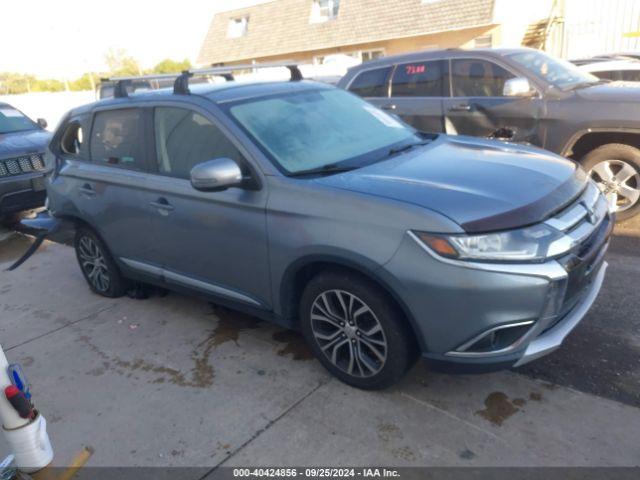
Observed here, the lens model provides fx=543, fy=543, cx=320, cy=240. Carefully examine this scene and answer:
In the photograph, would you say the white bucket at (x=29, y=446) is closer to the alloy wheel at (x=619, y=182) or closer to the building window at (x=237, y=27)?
the alloy wheel at (x=619, y=182)

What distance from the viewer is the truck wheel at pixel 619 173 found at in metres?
5.30

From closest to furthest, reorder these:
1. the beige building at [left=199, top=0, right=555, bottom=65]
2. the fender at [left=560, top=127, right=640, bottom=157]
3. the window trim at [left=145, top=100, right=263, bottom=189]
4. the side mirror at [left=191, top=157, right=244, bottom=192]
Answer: the side mirror at [left=191, top=157, right=244, bottom=192] → the window trim at [left=145, top=100, right=263, bottom=189] → the fender at [left=560, top=127, right=640, bottom=157] → the beige building at [left=199, top=0, right=555, bottom=65]

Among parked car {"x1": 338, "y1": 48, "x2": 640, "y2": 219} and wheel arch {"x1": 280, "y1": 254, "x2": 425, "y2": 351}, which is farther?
parked car {"x1": 338, "y1": 48, "x2": 640, "y2": 219}

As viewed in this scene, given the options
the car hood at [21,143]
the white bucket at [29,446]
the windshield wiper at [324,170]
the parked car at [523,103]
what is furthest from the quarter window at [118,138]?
the parked car at [523,103]

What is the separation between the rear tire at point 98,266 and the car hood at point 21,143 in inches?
122

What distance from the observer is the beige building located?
1975 cm

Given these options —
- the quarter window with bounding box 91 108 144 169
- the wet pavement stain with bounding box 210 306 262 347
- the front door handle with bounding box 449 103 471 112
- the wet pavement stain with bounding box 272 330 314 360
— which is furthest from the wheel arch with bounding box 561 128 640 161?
the quarter window with bounding box 91 108 144 169

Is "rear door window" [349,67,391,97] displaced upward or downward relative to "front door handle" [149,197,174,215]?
upward

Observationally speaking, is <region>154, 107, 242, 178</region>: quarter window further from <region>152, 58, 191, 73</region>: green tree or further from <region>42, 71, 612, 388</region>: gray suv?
<region>152, 58, 191, 73</region>: green tree

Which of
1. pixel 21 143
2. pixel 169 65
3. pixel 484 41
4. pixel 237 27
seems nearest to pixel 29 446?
pixel 21 143

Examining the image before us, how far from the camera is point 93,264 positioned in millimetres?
4863

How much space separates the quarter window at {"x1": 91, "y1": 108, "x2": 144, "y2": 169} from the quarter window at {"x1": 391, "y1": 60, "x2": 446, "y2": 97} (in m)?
3.72

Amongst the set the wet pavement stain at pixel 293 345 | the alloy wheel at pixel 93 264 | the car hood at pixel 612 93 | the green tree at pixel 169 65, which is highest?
the green tree at pixel 169 65

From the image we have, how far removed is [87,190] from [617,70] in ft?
28.5
